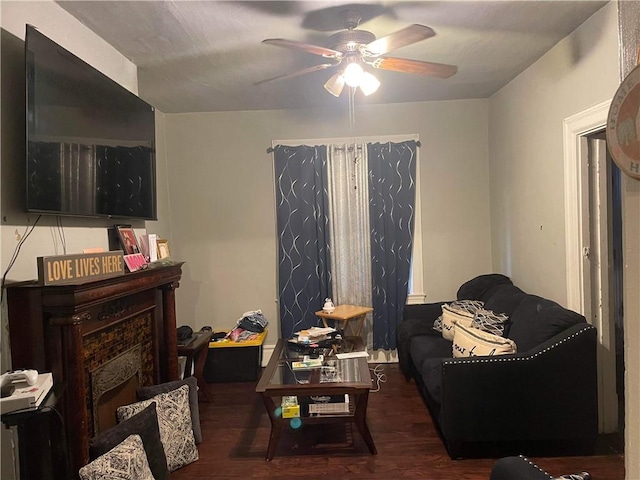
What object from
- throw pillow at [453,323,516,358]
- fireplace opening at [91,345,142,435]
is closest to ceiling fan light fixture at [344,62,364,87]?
throw pillow at [453,323,516,358]

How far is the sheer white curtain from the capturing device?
4.25 metres

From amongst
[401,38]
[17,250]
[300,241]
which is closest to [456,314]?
[300,241]

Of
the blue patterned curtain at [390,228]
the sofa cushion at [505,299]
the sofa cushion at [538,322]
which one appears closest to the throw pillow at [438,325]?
the sofa cushion at [505,299]

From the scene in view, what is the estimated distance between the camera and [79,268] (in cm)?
194

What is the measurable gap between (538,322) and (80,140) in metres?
2.86

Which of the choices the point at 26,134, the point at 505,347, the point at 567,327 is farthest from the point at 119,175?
the point at 567,327

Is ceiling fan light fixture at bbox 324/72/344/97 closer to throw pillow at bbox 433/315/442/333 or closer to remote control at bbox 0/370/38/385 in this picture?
throw pillow at bbox 433/315/442/333

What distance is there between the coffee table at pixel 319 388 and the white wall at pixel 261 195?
5.45 ft

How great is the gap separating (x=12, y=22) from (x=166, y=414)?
2.16 meters

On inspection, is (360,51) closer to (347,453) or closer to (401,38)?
(401,38)

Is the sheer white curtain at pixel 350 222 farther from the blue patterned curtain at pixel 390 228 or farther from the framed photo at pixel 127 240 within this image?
the framed photo at pixel 127 240

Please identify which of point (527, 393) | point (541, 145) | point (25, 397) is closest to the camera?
point (25, 397)

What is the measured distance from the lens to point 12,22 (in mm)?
1849

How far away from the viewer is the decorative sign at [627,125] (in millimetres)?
734
